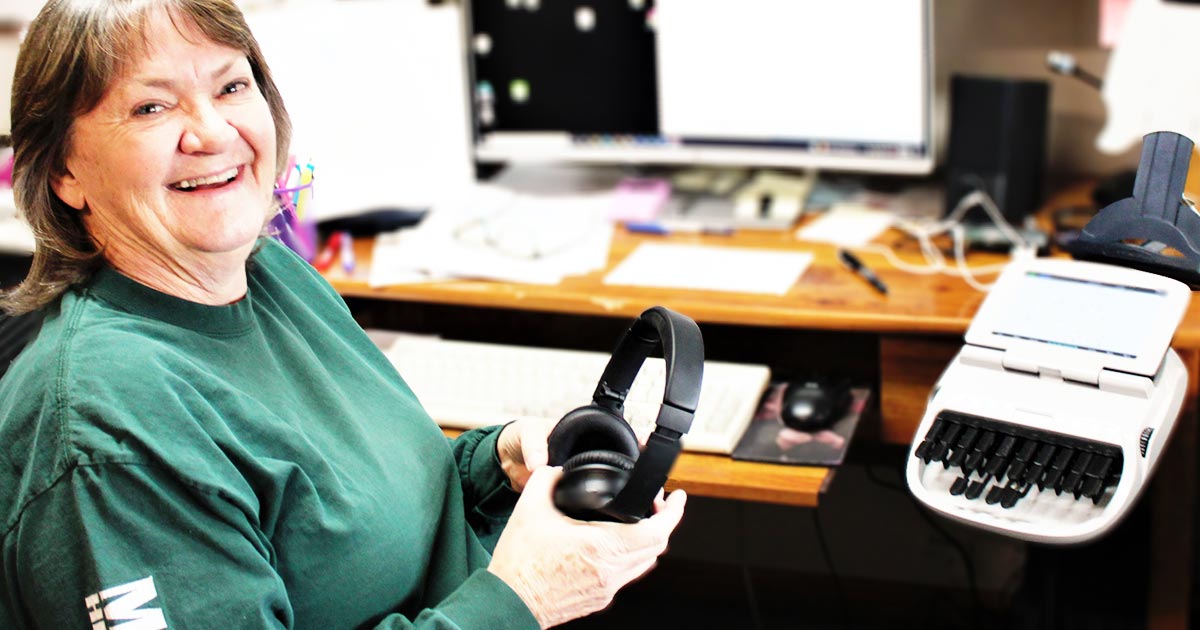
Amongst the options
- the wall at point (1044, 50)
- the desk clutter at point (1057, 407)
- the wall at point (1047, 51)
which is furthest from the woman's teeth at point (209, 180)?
the wall at point (1047, 51)

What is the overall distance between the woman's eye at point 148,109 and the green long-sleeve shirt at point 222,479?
128mm

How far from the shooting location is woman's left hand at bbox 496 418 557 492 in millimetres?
1118

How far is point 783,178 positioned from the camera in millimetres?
2002

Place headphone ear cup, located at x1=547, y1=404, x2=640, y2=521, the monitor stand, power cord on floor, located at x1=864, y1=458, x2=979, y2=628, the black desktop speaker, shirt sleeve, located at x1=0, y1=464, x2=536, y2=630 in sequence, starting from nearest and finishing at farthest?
1. shirt sleeve, located at x1=0, y1=464, x2=536, y2=630
2. headphone ear cup, located at x1=547, y1=404, x2=640, y2=521
3. the black desktop speaker
4. the monitor stand
5. power cord on floor, located at x1=864, y1=458, x2=979, y2=628

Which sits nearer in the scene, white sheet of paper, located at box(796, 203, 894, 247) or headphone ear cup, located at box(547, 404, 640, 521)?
headphone ear cup, located at box(547, 404, 640, 521)

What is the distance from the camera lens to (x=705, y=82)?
1906 millimetres

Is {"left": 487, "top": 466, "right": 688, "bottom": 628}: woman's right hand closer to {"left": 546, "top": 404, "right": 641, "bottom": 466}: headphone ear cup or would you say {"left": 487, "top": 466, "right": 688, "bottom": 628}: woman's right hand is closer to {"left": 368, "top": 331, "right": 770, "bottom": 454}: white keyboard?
{"left": 546, "top": 404, "right": 641, "bottom": 466}: headphone ear cup

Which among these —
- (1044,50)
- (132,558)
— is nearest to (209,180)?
(132,558)

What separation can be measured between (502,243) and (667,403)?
91 centimetres

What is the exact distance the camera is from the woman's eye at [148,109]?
885 millimetres

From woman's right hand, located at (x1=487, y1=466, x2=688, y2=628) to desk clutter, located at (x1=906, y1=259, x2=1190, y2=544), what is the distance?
36 cm

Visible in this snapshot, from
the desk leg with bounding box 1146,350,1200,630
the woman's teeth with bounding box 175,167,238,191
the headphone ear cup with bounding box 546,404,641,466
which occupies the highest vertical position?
the woman's teeth with bounding box 175,167,238,191

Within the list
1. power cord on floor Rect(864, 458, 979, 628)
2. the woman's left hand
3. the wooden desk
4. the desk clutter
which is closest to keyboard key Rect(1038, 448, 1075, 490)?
the desk clutter

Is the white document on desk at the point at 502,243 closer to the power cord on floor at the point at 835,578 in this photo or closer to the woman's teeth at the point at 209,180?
the power cord on floor at the point at 835,578
